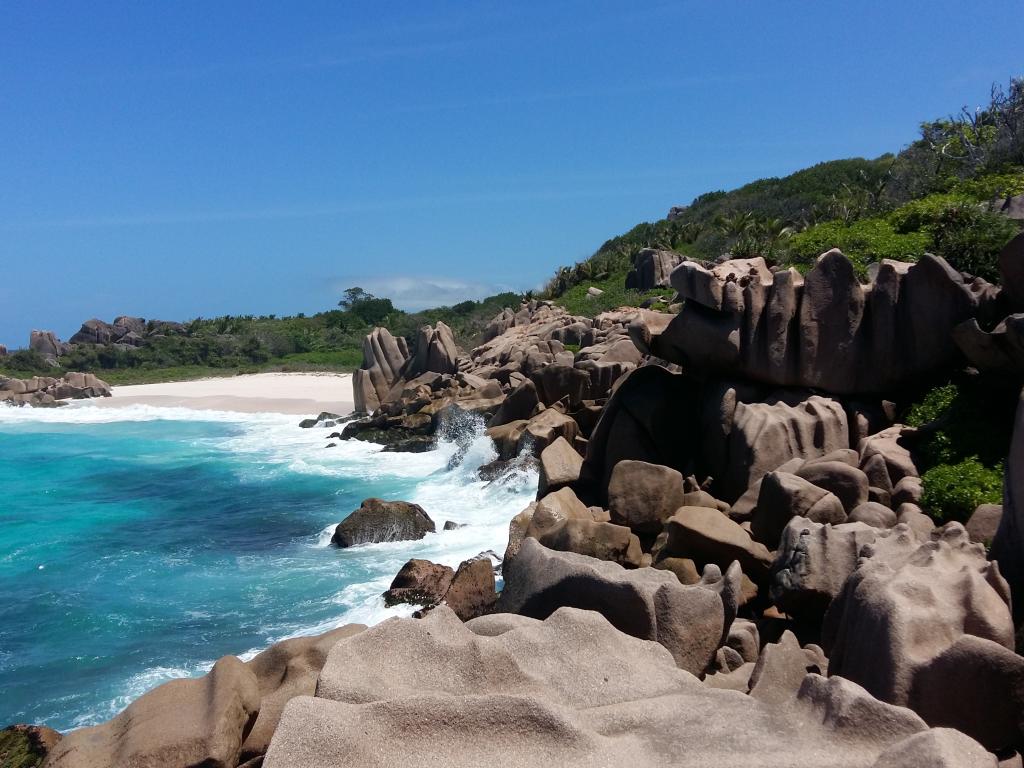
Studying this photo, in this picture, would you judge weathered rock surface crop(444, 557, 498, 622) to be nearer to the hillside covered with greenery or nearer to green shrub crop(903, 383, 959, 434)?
green shrub crop(903, 383, 959, 434)

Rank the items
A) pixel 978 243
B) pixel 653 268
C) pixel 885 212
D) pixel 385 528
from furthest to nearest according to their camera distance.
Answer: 1. pixel 653 268
2. pixel 885 212
3. pixel 385 528
4. pixel 978 243

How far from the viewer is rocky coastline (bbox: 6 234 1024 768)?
4.40 meters

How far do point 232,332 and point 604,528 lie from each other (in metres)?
73.4

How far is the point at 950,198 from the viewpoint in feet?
77.9

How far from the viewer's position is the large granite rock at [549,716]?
4191 mm

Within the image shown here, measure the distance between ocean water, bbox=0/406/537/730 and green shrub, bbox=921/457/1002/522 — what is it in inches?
321

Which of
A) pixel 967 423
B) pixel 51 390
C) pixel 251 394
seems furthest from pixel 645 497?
pixel 51 390

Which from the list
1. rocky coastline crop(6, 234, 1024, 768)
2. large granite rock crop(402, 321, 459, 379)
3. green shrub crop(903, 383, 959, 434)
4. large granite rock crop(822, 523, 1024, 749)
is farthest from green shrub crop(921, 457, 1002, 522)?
large granite rock crop(402, 321, 459, 379)

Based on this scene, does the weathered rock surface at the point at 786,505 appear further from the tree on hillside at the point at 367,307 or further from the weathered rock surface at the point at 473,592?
the tree on hillside at the point at 367,307

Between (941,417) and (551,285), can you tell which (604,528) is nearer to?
(941,417)

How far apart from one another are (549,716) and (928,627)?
291 cm

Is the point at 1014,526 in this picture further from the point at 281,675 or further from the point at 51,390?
the point at 51,390

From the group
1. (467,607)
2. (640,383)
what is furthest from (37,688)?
(640,383)

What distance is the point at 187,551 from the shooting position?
1898cm
